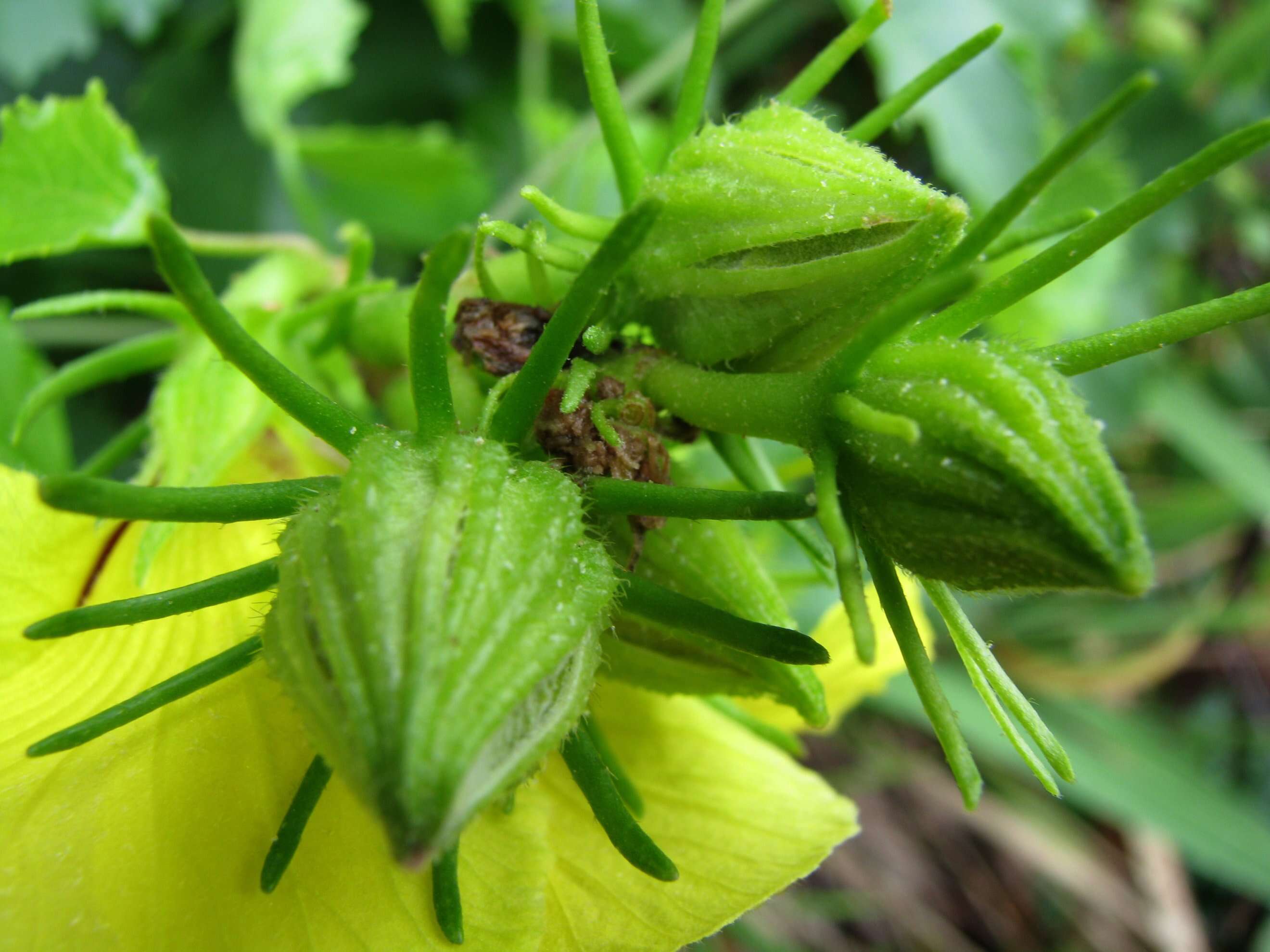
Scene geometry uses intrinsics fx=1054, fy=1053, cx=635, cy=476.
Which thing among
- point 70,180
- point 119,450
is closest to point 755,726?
point 119,450

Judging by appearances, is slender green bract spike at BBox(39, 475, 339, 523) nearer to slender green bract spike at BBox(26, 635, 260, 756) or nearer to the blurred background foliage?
slender green bract spike at BBox(26, 635, 260, 756)

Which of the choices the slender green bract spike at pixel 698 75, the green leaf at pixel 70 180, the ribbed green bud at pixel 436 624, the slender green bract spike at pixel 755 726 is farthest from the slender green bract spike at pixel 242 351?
the green leaf at pixel 70 180

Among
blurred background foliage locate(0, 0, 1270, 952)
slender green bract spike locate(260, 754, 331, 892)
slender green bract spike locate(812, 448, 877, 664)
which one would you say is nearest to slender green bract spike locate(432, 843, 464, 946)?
slender green bract spike locate(260, 754, 331, 892)

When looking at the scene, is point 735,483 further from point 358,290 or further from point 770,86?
point 770,86

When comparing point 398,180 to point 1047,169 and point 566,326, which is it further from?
point 1047,169

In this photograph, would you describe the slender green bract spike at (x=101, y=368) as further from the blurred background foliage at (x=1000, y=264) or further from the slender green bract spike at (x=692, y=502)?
the slender green bract spike at (x=692, y=502)

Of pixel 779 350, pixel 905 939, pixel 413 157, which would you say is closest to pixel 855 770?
pixel 905 939
